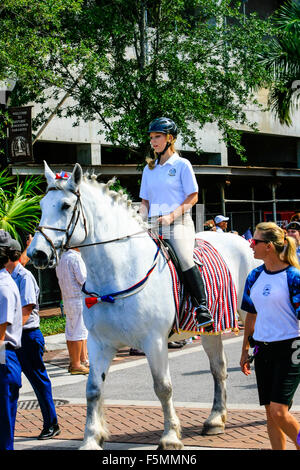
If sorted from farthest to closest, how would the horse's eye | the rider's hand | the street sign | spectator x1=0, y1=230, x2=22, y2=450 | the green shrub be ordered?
the street sign → the green shrub → the rider's hand → the horse's eye → spectator x1=0, y1=230, x2=22, y2=450

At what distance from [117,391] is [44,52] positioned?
29.5 feet

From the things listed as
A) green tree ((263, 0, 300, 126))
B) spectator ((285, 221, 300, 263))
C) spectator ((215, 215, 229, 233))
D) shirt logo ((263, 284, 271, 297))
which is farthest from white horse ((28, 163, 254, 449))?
green tree ((263, 0, 300, 126))

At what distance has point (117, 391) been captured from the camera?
32.3ft

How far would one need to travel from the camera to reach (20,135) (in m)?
17.2

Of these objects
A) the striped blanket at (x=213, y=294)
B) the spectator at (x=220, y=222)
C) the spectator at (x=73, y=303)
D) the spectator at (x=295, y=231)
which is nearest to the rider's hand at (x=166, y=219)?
the striped blanket at (x=213, y=294)

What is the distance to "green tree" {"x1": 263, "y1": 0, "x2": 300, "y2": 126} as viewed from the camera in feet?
82.7

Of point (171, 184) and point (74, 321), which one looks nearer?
point (171, 184)

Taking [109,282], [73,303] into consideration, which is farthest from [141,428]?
[73,303]

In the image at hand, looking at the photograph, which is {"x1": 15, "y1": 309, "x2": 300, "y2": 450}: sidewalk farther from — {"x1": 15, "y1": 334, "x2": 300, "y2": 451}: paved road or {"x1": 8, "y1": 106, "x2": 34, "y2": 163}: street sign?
{"x1": 8, "y1": 106, "x2": 34, "y2": 163}: street sign

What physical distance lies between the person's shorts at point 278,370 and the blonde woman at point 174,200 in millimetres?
1447

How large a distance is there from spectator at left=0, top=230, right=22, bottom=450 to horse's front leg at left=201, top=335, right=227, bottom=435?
2.31 m

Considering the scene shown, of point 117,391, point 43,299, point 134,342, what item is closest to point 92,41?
point 43,299

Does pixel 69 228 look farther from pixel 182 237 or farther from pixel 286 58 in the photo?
pixel 286 58

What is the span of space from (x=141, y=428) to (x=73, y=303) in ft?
13.5
